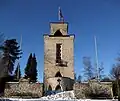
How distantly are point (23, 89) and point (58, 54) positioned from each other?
10.8 metres

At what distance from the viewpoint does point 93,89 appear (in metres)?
28.4

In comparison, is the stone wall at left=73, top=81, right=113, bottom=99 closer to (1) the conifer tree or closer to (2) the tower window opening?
(2) the tower window opening

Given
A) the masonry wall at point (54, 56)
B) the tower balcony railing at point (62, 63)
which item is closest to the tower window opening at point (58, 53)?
the tower balcony railing at point (62, 63)

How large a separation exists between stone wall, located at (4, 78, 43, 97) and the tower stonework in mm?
5003

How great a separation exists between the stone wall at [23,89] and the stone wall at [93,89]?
14.8ft

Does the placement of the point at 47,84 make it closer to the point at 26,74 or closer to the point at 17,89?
the point at 17,89

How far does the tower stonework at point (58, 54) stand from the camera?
36.1 metres

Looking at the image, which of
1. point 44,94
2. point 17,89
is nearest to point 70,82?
point 44,94

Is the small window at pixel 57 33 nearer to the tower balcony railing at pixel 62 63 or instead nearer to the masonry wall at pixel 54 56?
the masonry wall at pixel 54 56

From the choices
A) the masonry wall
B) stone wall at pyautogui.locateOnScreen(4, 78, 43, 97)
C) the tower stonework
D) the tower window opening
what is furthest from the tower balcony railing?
stone wall at pyautogui.locateOnScreen(4, 78, 43, 97)

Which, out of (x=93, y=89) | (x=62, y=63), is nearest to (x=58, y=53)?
(x=62, y=63)

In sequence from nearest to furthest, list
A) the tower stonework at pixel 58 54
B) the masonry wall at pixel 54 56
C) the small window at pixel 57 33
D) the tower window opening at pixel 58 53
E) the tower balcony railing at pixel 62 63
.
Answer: the tower stonework at pixel 58 54, the masonry wall at pixel 54 56, the tower balcony railing at pixel 62 63, the tower window opening at pixel 58 53, the small window at pixel 57 33

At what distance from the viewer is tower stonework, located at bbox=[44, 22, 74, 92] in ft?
118

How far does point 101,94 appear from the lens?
93.0 feet
